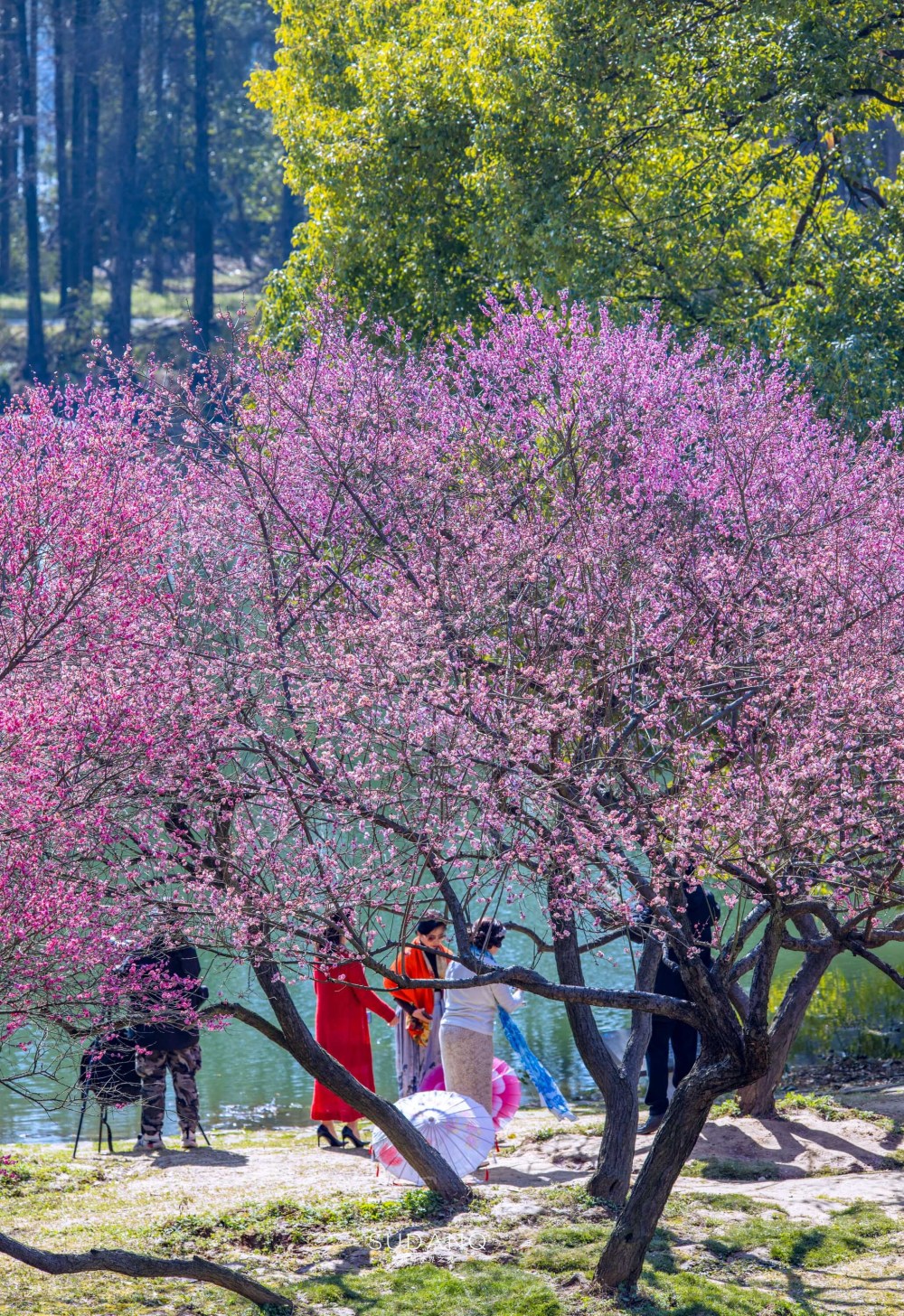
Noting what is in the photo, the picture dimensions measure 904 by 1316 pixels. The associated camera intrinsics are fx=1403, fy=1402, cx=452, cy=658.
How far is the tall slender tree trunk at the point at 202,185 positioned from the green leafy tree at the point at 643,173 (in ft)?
80.6

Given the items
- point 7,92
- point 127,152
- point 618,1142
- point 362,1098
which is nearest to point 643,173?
point 618,1142

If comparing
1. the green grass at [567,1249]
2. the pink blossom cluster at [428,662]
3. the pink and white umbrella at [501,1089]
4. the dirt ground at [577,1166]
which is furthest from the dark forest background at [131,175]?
the green grass at [567,1249]

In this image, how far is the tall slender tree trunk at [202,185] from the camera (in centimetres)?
4006

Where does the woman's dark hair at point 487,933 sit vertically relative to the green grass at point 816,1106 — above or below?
above

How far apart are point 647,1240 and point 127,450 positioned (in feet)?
15.1

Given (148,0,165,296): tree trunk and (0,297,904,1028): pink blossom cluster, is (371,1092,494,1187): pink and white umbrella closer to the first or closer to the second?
(0,297,904,1028): pink blossom cluster

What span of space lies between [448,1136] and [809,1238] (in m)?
1.84

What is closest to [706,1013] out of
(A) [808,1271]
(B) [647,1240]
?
(B) [647,1240]

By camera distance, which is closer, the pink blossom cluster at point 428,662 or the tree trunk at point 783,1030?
the pink blossom cluster at point 428,662

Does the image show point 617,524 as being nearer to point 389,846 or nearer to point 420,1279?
point 389,846

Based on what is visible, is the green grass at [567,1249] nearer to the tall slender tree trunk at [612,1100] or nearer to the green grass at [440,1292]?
the green grass at [440,1292]

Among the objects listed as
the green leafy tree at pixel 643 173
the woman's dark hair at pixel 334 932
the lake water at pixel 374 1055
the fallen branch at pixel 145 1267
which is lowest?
the lake water at pixel 374 1055

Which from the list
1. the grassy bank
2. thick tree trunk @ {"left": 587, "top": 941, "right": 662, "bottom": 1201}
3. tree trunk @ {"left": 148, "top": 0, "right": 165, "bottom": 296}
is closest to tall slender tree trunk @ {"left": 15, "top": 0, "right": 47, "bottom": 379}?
tree trunk @ {"left": 148, "top": 0, "right": 165, "bottom": 296}

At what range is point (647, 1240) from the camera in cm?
594
